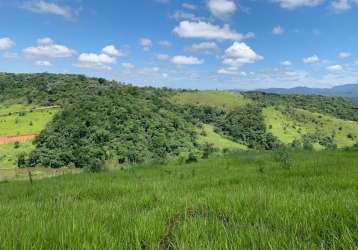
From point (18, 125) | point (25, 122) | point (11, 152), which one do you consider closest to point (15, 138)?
point (11, 152)

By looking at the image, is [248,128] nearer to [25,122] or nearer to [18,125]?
[25,122]

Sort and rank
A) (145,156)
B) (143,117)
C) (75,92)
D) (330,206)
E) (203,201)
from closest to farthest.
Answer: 1. (330,206)
2. (203,201)
3. (145,156)
4. (143,117)
5. (75,92)

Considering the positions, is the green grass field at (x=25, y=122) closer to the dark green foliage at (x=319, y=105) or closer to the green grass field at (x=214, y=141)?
the green grass field at (x=214, y=141)

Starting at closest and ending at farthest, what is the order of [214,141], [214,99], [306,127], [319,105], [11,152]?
[11,152] < [214,141] < [306,127] < [214,99] < [319,105]

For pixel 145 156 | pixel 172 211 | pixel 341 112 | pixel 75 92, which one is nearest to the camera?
pixel 172 211

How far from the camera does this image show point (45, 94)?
12138cm

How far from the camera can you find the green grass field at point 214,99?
14875 centimetres

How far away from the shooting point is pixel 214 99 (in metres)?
157

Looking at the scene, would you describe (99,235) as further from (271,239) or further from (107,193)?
(107,193)

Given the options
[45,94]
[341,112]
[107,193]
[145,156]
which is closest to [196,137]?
[145,156]

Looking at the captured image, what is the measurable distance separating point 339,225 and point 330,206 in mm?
543

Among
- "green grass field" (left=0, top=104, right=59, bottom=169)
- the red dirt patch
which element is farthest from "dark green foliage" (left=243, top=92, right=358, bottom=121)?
the red dirt patch

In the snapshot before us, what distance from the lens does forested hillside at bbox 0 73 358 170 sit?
2975 inches

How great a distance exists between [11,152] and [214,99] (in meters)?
97.8
